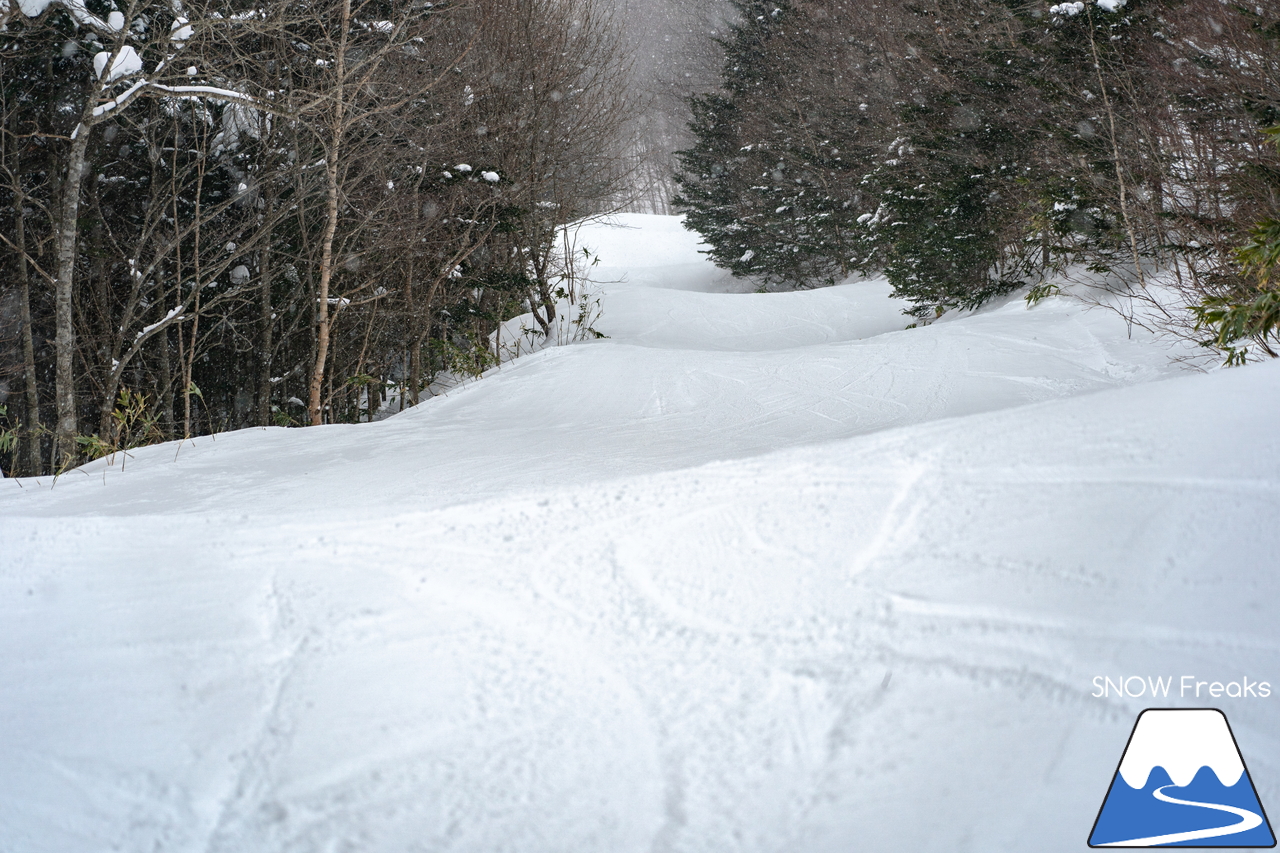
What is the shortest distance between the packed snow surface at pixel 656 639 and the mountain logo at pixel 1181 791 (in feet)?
0.15

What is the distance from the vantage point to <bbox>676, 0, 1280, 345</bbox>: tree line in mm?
6438

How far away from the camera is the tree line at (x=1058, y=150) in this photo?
6438mm

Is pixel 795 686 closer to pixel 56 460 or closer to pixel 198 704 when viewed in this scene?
pixel 198 704

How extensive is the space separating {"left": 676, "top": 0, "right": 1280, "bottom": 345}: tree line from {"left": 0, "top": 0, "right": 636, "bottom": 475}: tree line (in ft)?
16.2

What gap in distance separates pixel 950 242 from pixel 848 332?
2.91 metres

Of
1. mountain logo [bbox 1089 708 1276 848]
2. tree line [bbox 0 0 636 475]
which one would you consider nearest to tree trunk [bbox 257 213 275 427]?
tree line [bbox 0 0 636 475]

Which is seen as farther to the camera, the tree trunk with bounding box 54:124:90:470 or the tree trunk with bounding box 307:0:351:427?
the tree trunk with bounding box 307:0:351:427

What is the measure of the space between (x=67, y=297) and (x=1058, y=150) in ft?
33.1

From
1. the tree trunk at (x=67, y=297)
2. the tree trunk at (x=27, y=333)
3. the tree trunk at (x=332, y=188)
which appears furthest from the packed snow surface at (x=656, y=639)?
the tree trunk at (x=27, y=333)

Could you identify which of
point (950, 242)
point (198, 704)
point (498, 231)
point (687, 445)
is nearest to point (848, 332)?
point (950, 242)

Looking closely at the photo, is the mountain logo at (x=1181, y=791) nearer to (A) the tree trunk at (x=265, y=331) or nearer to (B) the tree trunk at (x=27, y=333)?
(A) the tree trunk at (x=265, y=331)

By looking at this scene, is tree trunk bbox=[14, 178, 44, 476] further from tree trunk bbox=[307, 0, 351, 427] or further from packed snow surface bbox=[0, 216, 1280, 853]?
packed snow surface bbox=[0, 216, 1280, 853]

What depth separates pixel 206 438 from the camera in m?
5.89

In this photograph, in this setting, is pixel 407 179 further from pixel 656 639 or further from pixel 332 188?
pixel 656 639
